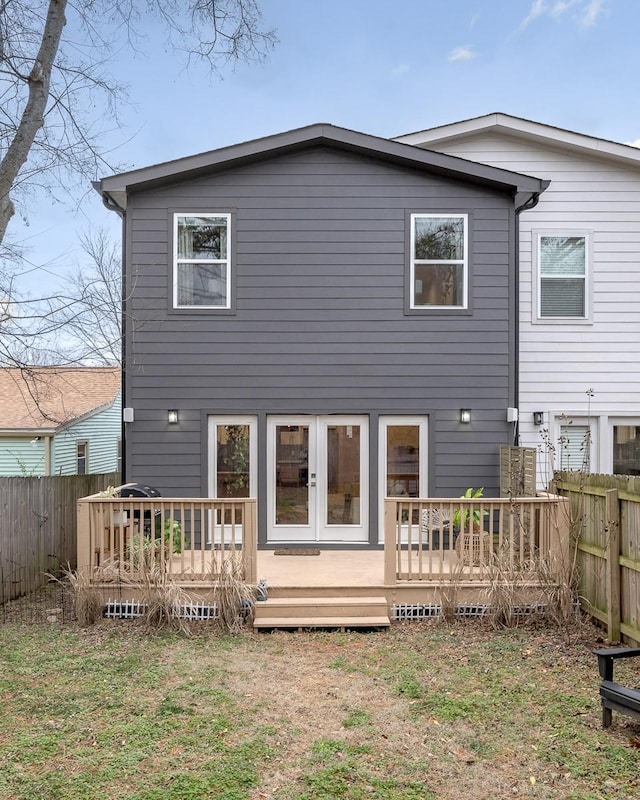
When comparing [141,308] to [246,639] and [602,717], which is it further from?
[602,717]

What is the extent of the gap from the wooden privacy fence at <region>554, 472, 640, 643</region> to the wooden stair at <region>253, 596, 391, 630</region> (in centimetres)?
193

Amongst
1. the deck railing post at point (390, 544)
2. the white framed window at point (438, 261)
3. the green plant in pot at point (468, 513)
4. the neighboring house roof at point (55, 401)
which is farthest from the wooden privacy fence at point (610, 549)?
the neighboring house roof at point (55, 401)

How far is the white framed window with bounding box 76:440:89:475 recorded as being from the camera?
16.4 metres

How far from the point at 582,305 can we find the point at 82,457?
13.7m

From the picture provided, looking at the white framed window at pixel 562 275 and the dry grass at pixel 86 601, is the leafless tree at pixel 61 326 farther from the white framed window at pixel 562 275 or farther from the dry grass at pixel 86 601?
the white framed window at pixel 562 275

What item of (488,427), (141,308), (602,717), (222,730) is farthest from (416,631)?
(141,308)

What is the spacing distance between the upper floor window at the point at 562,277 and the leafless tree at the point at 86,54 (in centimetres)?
466

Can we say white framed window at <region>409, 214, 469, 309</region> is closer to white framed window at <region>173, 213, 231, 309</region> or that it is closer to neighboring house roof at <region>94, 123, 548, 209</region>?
neighboring house roof at <region>94, 123, 548, 209</region>

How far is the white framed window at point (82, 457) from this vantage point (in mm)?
16422

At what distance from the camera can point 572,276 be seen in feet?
27.4

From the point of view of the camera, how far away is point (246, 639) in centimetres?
530

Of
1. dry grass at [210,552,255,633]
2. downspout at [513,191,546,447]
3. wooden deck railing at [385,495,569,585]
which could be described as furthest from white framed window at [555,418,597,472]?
dry grass at [210,552,255,633]

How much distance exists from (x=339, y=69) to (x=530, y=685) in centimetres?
1280

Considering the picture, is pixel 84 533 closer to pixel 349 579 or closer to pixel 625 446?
pixel 349 579
